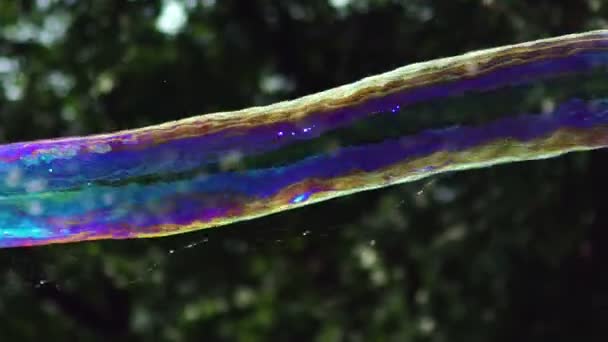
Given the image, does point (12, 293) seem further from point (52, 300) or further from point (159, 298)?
point (159, 298)

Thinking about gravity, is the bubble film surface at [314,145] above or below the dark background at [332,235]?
above

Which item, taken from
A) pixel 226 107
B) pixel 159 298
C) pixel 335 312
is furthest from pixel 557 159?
pixel 159 298

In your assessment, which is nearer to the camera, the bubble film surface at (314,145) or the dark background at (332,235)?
the bubble film surface at (314,145)

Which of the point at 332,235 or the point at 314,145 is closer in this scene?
the point at 314,145

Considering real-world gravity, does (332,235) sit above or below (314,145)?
below
